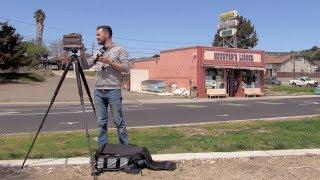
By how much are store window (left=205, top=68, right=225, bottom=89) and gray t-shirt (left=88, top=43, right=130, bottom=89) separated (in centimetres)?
3666

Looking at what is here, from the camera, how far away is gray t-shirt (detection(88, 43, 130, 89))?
7082 millimetres

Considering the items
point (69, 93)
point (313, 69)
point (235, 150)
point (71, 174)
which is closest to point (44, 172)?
point (71, 174)

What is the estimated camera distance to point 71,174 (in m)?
6.66

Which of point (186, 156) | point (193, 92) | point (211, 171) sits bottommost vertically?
point (211, 171)

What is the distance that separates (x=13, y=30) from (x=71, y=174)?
4096 centimetres

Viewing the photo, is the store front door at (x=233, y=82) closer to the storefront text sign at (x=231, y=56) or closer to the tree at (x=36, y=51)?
the storefront text sign at (x=231, y=56)

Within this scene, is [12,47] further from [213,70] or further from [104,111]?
[104,111]

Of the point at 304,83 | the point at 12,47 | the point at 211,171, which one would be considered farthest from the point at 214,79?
the point at 304,83

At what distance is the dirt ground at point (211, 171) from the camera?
259 inches

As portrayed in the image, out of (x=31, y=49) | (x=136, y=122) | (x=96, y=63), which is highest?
(x=31, y=49)

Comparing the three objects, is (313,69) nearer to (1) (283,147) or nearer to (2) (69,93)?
(2) (69,93)

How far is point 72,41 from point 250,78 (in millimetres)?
42083

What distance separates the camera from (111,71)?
7.15m

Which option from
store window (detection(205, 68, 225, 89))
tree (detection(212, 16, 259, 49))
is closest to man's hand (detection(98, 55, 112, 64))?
store window (detection(205, 68, 225, 89))
